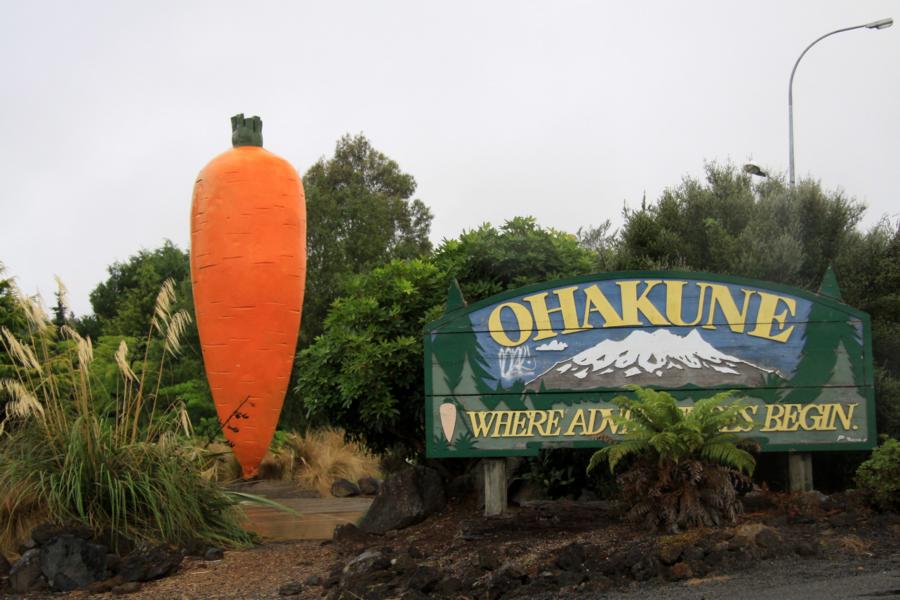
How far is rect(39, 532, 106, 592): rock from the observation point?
7652 mm

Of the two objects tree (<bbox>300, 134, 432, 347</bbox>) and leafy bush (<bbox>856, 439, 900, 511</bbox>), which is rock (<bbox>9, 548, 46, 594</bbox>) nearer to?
leafy bush (<bbox>856, 439, 900, 511</bbox>)

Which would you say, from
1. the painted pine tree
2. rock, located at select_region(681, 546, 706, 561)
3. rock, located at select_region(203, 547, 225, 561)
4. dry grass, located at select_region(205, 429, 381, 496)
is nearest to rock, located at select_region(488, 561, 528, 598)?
rock, located at select_region(681, 546, 706, 561)

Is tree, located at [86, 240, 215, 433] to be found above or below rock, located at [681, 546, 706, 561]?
above

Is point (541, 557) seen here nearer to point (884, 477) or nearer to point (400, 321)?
point (884, 477)

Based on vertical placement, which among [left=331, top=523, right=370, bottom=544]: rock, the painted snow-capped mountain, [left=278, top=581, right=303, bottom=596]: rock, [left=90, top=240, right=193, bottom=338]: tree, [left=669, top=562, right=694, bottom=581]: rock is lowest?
[left=278, top=581, right=303, bottom=596]: rock

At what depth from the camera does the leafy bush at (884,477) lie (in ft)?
22.3

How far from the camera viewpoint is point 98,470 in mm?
8422

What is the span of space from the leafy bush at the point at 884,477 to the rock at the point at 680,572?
77.4 inches

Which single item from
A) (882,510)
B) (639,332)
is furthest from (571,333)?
(882,510)

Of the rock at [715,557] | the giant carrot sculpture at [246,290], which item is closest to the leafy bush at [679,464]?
the rock at [715,557]

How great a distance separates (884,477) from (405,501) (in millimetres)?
4347

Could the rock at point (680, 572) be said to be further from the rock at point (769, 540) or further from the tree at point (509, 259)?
the tree at point (509, 259)

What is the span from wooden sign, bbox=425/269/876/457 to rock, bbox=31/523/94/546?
2942 mm

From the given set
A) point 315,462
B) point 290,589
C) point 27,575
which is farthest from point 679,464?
point 315,462
